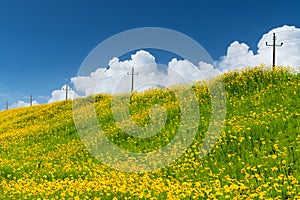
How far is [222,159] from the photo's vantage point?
35.6 ft

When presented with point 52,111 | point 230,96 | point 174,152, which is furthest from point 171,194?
point 52,111

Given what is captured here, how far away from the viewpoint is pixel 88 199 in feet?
28.4

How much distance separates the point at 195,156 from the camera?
1193cm

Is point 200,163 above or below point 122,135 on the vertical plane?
below

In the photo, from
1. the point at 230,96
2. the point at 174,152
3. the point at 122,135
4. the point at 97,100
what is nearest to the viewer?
the point at 174,152

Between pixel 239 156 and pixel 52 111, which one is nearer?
pixel 239 156

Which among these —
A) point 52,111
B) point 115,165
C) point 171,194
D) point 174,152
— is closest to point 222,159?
point 174,152

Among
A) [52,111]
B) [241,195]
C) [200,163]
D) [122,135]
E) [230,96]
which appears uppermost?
[52,111]

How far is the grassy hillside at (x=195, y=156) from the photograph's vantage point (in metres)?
8.47

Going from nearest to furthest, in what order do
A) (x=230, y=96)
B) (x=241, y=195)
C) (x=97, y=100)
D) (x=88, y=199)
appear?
(x=241, y=195) < (x=88, y=199) < (x=230, y=96) < (x=97, y=100)

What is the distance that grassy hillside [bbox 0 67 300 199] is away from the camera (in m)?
8.47

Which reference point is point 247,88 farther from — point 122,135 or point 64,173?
point 64,173

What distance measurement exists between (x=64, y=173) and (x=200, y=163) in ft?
16.1

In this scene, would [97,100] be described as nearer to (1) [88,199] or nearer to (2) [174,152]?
(2) [174,152]
